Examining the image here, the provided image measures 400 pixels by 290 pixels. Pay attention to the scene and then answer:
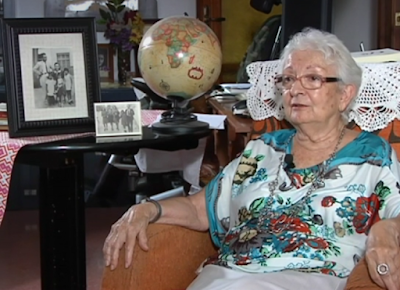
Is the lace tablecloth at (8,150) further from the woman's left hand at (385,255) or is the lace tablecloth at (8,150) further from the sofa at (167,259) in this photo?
the woman's left hand at (385,255)

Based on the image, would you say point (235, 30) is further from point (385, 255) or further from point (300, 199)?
point (385, 255)

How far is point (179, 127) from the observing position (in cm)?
188

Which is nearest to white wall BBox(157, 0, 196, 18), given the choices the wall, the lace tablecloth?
the wall

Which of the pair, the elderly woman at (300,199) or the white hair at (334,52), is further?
the white hair at (334,52)

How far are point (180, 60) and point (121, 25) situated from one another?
3098 millimetres

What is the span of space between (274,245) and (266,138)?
350 millimetres

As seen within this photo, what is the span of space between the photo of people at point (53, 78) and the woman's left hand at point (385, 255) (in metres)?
0.89

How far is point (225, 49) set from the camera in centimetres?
567

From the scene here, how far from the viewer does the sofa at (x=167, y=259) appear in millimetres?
1566

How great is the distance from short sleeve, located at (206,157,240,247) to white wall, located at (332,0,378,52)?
2571 millimetres

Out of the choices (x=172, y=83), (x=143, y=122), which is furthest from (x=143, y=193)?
(x=172, y=83)

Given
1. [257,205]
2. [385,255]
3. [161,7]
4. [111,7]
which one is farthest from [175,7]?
[385,255]

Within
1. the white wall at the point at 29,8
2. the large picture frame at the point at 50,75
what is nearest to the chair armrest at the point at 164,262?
the large picture frame at the point at 50,75

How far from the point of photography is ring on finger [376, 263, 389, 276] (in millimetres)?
1305
